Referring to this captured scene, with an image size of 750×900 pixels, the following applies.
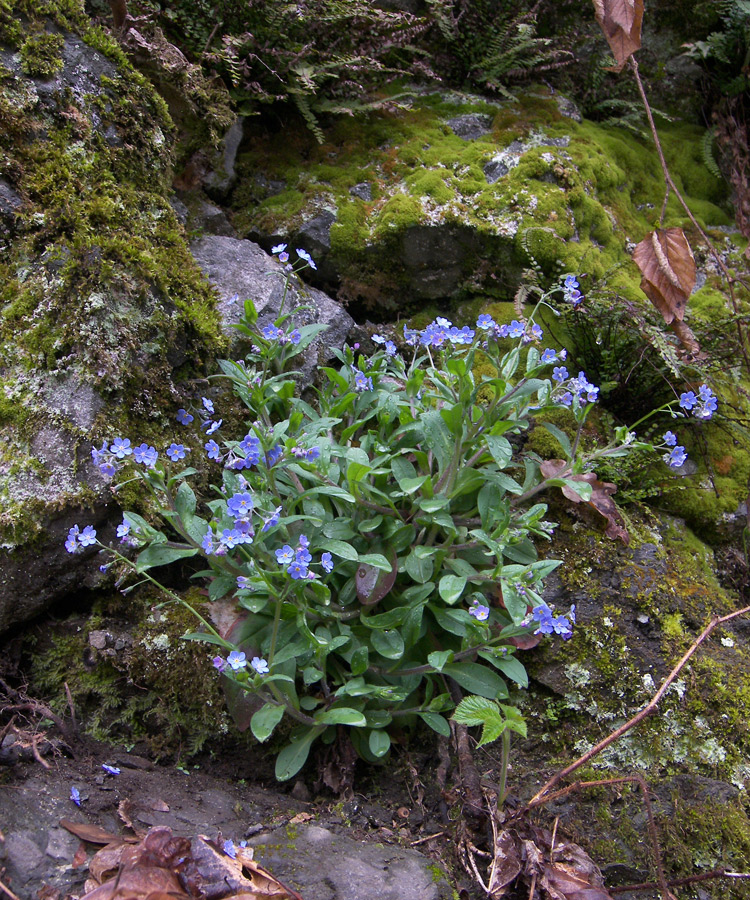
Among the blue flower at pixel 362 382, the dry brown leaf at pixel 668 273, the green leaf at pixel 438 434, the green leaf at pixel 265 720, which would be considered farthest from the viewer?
the dry brown leaf at pixel 668 273

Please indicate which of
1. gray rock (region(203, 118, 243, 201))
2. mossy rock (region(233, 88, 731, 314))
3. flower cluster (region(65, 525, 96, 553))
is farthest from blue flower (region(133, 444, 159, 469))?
gray rock (region(203, 118, 243, 201))

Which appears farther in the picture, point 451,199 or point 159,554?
point 451,199

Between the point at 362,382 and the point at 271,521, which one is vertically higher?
the point at 362,382

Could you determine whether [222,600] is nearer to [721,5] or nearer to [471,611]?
[471,611]

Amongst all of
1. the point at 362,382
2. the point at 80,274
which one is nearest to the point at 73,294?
the point at 80,274

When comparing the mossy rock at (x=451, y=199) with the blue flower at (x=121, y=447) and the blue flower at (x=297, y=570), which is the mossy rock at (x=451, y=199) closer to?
the blue flower at (x=121, y=447)

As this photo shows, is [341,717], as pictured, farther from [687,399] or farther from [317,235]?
[317,235]

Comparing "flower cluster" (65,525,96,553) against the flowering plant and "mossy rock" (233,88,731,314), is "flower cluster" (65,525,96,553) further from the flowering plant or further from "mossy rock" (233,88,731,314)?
"mossy rock" (233,88,731,314)

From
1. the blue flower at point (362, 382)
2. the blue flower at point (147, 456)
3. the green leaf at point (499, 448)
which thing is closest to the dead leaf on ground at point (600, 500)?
the green leaf at point (499, 448)
